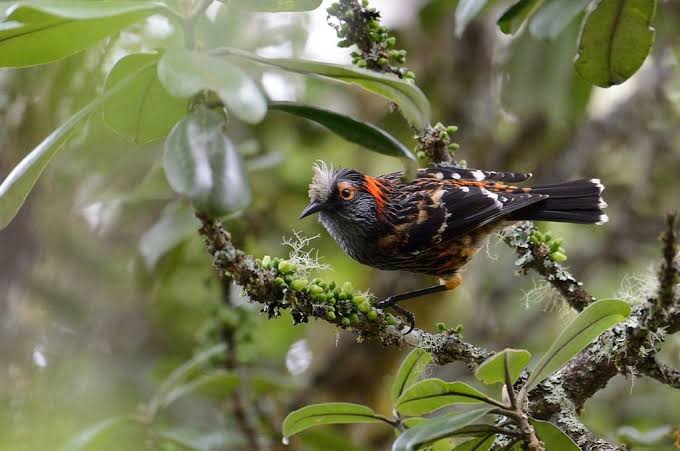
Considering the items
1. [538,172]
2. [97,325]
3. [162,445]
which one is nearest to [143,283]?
[162,445]

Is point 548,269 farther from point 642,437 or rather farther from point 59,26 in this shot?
point 59,26

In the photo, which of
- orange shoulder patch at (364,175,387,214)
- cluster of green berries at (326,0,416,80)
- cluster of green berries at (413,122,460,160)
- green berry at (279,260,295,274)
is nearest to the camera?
green berry at (279,260,295,274)

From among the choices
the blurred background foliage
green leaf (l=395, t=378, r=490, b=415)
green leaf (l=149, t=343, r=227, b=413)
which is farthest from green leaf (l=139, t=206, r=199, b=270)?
green leaf (l=395, t=378, r=490, b=415)

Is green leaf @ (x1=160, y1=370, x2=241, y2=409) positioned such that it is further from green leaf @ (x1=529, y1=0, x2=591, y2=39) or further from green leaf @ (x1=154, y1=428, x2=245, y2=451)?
green leaf @ (x1=529, y1=0, x2=591, y2=39)

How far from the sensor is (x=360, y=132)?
6.23ft

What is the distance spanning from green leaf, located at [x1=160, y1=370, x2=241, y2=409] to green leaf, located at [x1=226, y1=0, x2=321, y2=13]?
1561 millimetres

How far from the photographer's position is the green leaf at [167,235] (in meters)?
3.23

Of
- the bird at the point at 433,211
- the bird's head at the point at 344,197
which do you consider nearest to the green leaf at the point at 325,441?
the bird at the point at 433,211

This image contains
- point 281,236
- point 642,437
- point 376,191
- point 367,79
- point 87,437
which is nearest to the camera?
point 367,79

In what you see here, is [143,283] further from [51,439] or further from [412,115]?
[412,115]

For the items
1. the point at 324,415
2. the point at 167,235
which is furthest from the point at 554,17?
the point at 167,235

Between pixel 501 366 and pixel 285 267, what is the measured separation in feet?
1.77

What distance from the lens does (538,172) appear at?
5.11 meters

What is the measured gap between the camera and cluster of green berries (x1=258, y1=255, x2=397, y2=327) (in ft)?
6.51
